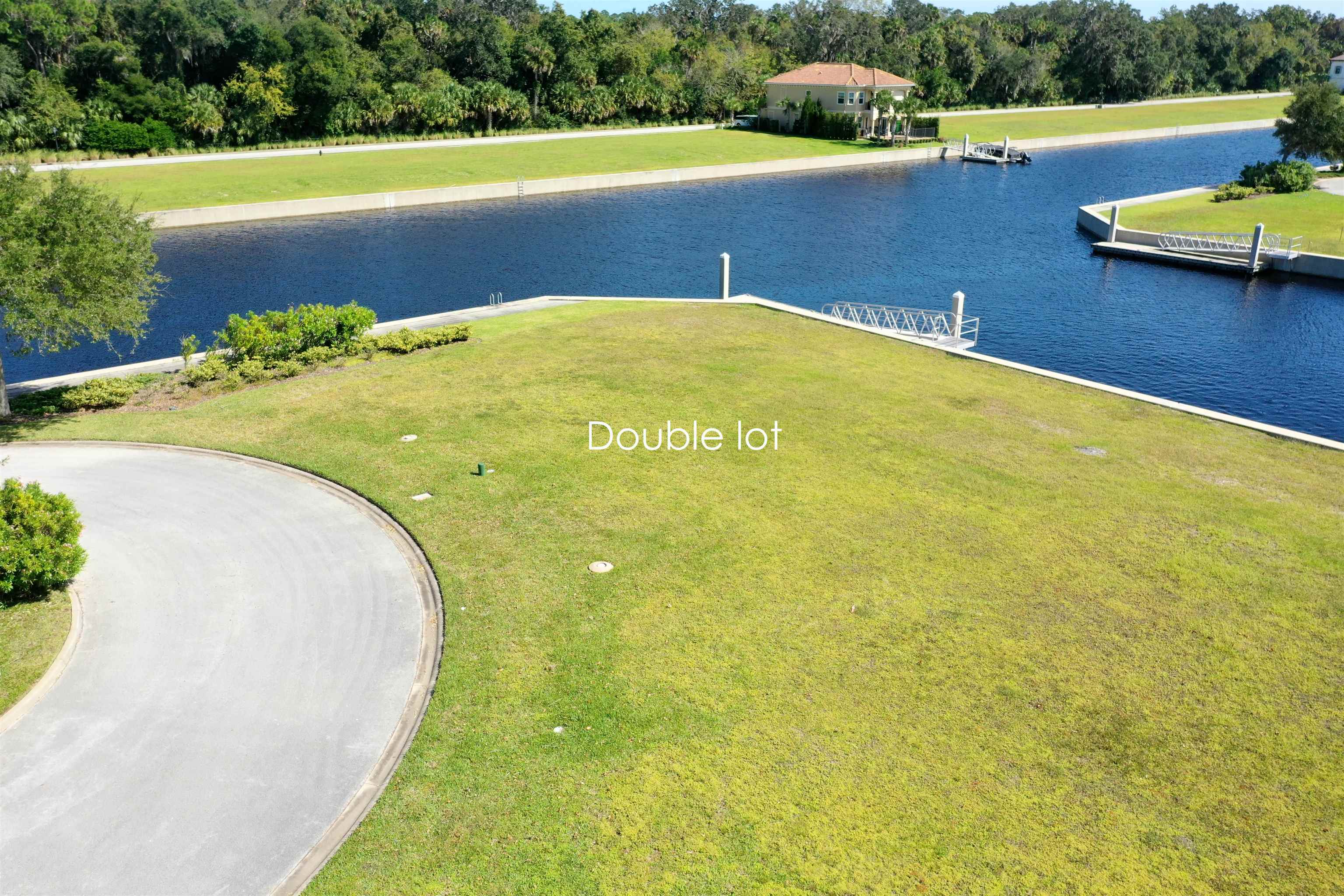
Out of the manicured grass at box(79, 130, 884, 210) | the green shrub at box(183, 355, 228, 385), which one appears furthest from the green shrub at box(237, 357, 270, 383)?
the manicured grass at box(79, 130, 884, 210)

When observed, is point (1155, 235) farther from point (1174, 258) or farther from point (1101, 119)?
point (1101, 119)

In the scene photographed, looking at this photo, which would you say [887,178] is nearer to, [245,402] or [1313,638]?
[245,402]

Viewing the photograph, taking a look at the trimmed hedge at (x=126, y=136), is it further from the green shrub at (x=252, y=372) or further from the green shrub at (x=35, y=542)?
the green shrub at (x=35, y=542)

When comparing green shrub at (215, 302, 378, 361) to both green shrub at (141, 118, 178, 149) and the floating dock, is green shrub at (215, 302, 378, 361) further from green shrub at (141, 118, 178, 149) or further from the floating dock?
green shrub at (141, 118, 178, 149)

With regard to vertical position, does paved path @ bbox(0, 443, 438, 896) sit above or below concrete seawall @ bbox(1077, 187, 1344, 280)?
A: below

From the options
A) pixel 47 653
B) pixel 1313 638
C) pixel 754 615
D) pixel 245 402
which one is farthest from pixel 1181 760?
pixel 245 402

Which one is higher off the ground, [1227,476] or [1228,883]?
[1227,476]

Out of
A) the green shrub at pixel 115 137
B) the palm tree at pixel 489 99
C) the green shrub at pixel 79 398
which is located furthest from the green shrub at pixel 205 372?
the palm tree at pixel 489 99
